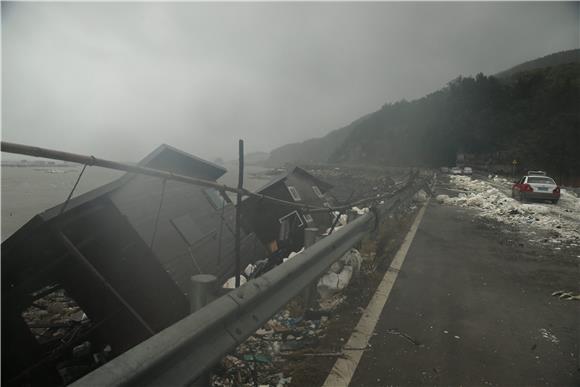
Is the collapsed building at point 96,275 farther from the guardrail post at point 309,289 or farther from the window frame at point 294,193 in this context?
the window frame at point 294,193

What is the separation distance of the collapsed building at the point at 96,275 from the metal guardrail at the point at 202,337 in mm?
1382

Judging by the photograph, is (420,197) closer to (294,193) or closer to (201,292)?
(294,193)

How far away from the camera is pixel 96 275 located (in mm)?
5594

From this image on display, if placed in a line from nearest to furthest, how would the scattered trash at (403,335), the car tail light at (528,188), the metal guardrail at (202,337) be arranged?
the metal guardrail at (202,337) < the scattered trash at (403,335) < the car tail light at (528,188)

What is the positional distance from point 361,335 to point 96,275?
4.23 metres

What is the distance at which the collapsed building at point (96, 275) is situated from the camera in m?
5.03

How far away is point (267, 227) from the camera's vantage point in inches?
674

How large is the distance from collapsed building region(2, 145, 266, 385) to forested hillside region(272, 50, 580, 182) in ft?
258

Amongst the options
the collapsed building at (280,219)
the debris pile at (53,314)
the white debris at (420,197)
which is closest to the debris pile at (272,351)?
the debris pile at (53,314)

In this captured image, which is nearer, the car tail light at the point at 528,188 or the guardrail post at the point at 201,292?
the guardrail post at the point at 201,292

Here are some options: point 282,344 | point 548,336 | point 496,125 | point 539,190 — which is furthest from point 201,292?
point 496,125

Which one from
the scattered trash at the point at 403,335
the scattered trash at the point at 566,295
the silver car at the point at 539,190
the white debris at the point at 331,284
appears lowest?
the silver car at the point at 539,190

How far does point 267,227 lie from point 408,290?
40.2 ft

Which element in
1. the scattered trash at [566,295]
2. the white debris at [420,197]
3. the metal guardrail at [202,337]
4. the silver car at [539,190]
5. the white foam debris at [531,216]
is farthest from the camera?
the silver car at [539,190]
